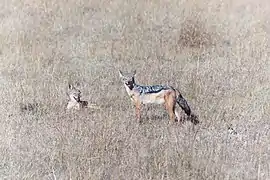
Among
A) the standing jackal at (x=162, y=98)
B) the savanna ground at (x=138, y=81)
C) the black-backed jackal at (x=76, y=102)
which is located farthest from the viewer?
the black-backed jackal at (x=76, y=102)

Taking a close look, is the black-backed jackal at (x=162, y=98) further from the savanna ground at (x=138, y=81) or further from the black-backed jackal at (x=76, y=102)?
the black-backed jackal at (x=76, y=102)

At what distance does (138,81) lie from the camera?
9.43m

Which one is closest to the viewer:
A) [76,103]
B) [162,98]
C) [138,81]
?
[162,98]

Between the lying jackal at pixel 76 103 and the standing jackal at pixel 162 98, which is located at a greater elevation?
the standing jackal at pixel 162 98

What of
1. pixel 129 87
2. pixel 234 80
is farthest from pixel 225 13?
pixel 129 87

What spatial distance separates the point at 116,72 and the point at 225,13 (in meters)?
4.05

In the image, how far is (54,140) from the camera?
7.05 m

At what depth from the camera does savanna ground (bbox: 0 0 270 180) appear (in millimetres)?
6438

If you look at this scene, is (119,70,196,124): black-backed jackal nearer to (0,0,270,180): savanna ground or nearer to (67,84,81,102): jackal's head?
(0,0,270,180): savanna ground

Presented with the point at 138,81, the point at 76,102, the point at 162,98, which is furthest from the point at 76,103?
the point at 138,81

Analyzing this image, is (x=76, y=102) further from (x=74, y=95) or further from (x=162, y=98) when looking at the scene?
(x=162, y=98)

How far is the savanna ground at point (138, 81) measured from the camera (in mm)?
6438

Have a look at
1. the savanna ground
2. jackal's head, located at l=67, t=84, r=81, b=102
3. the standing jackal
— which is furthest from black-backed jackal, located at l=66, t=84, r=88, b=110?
the standing jackal

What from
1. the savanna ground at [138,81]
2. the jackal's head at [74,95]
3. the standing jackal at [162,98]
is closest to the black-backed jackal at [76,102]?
the jackal's head at [74,95]
